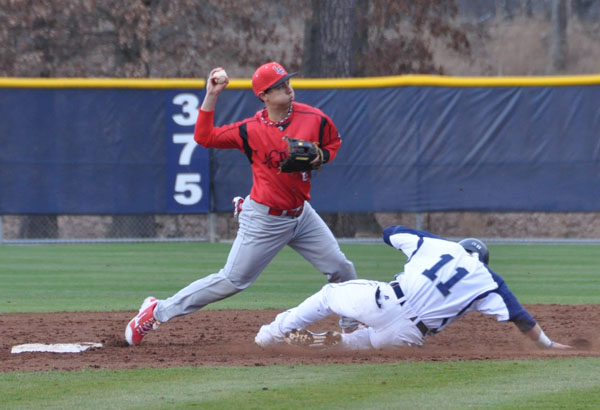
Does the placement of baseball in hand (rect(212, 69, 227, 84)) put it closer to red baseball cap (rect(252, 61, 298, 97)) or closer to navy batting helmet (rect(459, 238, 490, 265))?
red baseball cap (rect(252, 61, 298, 97))

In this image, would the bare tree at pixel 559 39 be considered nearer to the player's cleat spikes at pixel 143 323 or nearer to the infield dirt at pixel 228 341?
the infield dirt at pixel 228 341

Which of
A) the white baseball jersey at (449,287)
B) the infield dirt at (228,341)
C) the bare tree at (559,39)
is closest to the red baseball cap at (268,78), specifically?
the white baseball jersey at (449,287)

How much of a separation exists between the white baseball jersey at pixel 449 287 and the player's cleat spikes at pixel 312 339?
753 millimetres

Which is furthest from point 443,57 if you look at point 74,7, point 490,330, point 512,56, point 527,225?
point 490,330

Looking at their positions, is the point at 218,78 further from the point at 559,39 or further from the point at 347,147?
the point at 559,39

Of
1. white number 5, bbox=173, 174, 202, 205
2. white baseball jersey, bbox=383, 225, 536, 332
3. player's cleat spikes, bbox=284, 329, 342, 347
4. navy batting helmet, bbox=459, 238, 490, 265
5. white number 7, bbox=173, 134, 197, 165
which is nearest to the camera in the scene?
white baseball jersey, bbox=383, 225, 536, 332

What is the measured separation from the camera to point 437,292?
A: 18.6 feet

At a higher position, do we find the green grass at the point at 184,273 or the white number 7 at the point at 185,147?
the white number 7 at the point at 185,147

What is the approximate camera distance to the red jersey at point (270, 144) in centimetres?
622

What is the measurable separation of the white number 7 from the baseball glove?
8.56 meters

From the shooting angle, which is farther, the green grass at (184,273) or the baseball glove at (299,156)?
the green grass at (184,273)

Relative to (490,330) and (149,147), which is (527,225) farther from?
(490,330)

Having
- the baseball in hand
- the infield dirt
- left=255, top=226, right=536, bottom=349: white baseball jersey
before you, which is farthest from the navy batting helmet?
the baseball in hand

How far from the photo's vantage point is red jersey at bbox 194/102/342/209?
6.22 meters
